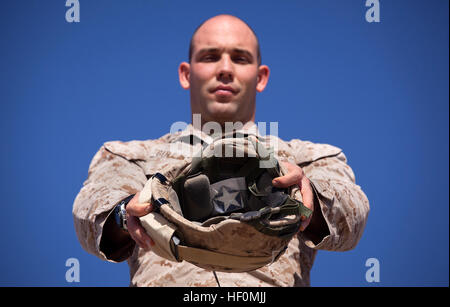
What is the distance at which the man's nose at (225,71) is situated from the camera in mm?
2514

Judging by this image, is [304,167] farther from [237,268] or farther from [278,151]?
[237,268]

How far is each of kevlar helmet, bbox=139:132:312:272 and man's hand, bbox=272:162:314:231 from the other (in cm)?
4

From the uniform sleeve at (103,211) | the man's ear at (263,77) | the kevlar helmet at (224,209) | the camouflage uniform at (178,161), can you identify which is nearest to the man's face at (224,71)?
the camouflage uniform at (178,161)

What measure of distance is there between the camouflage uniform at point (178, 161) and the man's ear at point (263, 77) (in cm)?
42

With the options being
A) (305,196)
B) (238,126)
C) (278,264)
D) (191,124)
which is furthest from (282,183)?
(191,124)

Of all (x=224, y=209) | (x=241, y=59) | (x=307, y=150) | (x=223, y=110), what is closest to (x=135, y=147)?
(x=223, y=110)

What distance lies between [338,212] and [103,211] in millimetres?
982

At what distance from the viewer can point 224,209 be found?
169 centimetres

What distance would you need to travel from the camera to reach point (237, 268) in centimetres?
160

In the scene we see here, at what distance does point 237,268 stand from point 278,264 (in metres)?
0.78

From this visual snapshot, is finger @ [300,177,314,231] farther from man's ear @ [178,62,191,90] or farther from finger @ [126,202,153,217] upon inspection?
man's ear @ [178,62,191,90]

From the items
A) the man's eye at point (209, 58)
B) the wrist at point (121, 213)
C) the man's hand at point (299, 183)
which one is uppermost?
the man's eye at point (209, 58)

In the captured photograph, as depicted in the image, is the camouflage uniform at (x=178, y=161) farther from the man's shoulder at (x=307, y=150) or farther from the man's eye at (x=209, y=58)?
the man's eye at (x=209, y=58)
